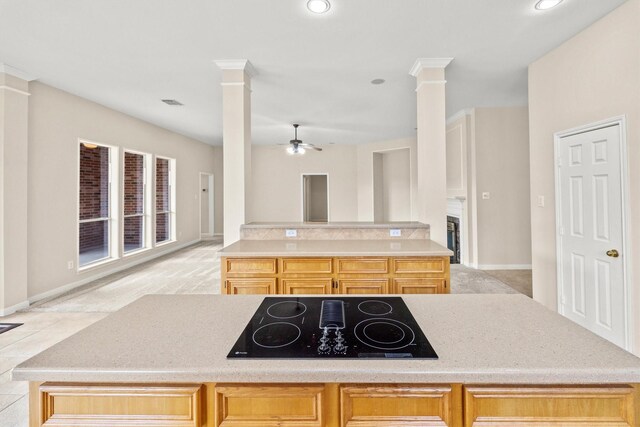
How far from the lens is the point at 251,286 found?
267cm

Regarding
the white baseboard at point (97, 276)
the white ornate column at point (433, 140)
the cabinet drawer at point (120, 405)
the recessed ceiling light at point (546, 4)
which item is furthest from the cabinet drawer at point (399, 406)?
the white baseboard at point (97, 276)

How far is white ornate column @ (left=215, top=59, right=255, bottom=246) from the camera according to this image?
3482mm

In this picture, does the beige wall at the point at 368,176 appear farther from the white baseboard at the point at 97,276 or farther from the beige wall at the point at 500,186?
the white baseboard at the point at 97,276

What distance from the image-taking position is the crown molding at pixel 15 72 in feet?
11.6

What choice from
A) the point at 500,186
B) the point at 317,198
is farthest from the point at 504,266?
the point at 317,198

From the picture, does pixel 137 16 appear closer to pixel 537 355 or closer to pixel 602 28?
pixel 537 355

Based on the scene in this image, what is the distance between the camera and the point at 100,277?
203 inches

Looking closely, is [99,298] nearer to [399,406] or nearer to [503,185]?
[399,406]

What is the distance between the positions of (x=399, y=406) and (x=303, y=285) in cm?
184

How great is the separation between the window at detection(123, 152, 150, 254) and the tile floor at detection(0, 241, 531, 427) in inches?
21.0

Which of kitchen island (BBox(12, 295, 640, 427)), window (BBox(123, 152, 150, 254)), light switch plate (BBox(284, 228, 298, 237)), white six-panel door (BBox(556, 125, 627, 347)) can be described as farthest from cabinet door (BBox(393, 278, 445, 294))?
window (BBox(123, 152, 150, 254))

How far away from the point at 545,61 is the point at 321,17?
2.44 meters

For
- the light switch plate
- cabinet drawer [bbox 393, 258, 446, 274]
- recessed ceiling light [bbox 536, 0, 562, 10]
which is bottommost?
cabinet drawer [bbox 393, 258, 446, 274]

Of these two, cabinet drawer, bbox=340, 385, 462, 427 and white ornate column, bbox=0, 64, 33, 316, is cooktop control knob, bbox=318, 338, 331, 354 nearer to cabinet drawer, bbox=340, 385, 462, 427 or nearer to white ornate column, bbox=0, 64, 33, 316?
cabinet drawer, bbox=340, 385, 462, 427
